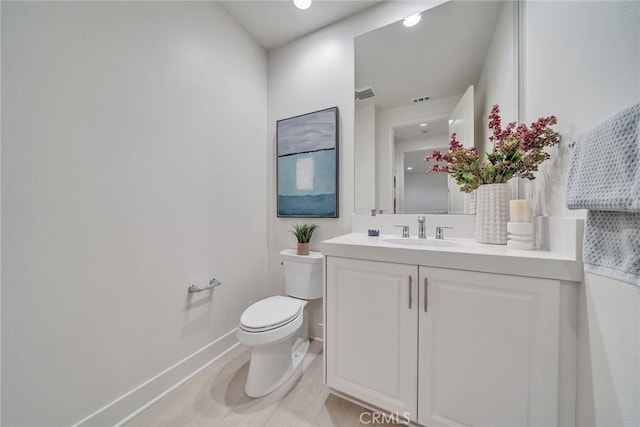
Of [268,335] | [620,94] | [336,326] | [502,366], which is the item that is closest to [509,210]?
[620,94]

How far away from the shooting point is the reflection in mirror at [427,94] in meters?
1.22

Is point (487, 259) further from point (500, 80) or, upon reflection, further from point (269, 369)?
point (269, 369)

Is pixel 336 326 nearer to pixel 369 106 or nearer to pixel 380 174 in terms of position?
pixel 380 174

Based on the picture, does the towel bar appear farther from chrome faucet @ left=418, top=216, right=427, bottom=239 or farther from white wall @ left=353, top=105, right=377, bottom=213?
chrome faucet @ left=418, top=216, right=427, bottom=239

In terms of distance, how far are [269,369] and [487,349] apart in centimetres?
111

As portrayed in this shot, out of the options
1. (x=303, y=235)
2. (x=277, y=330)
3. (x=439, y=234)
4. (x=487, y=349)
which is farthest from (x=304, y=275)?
(x=487, y=349)

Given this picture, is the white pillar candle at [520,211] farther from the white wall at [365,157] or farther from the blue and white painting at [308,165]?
the blue and white painting at [308,165]

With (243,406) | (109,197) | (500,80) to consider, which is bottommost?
(243,406)

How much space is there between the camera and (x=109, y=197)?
1.01 m

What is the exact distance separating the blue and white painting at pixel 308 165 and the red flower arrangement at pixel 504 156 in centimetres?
72

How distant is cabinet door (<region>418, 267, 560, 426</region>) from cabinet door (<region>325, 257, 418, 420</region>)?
5cm

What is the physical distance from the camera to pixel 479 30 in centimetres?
126

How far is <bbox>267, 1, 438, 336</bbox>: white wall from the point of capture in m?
1.58

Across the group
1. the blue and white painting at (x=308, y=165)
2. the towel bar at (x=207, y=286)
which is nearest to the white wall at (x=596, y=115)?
the blue and white painting at (x=308, y=165)
